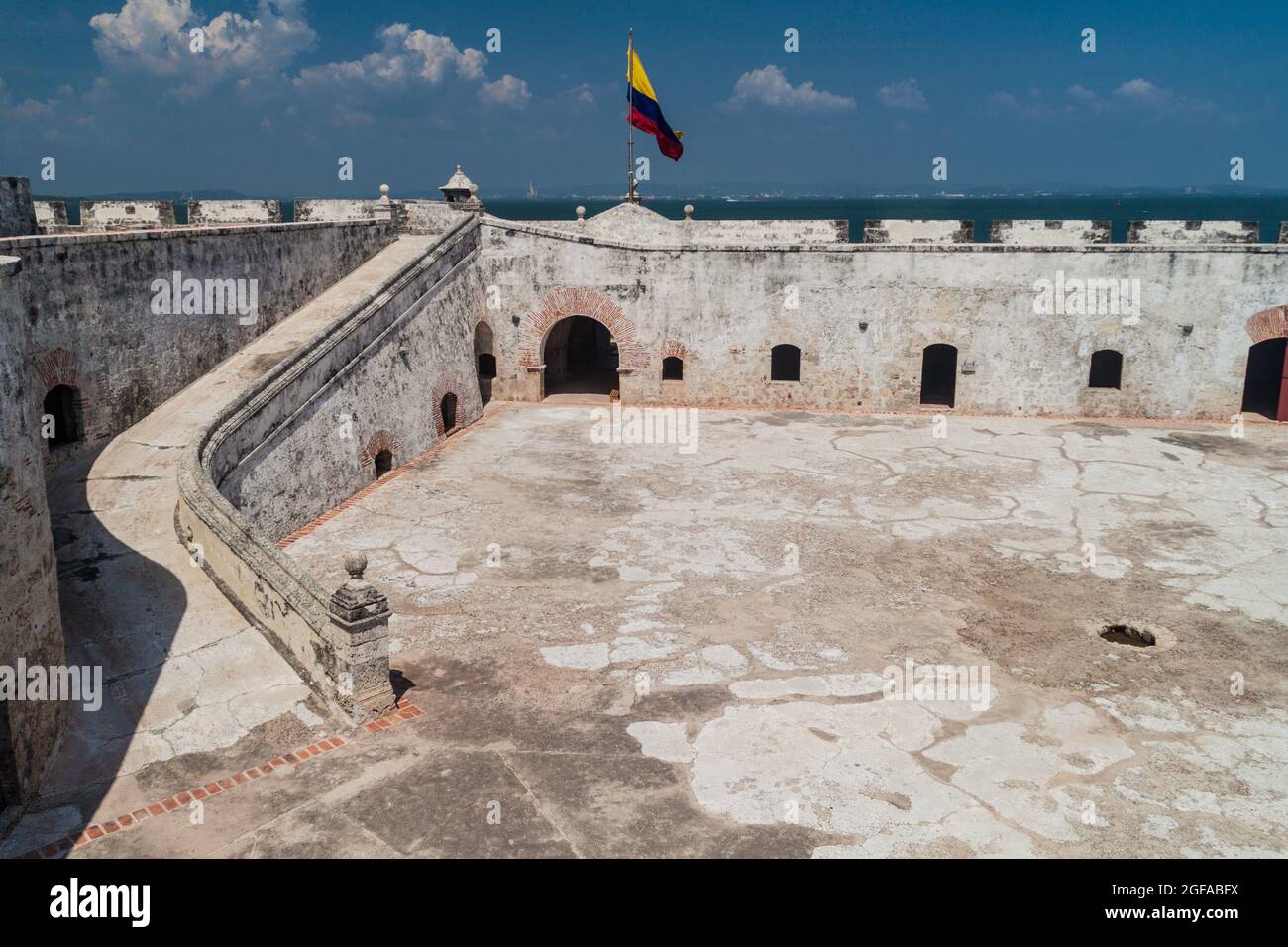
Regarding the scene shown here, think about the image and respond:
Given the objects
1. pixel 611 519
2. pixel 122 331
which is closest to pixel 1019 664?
pixel 611 519

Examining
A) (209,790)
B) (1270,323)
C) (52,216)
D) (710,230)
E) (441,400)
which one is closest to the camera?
(209,790)

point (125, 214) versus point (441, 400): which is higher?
point (125, 214)

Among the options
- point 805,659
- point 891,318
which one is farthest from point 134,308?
point 891,318

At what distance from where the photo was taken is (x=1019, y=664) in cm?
1083

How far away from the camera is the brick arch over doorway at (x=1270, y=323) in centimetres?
2069

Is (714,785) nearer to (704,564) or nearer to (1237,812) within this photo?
(1237,812)

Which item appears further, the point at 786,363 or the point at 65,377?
the point at 786,363

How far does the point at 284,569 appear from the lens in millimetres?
10227

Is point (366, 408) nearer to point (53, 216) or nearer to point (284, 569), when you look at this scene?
point (284, 569)

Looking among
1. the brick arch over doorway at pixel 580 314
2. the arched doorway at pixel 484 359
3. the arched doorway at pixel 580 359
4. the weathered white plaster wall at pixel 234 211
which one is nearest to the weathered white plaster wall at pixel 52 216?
the weathered white plaster wall at pixel 234 211

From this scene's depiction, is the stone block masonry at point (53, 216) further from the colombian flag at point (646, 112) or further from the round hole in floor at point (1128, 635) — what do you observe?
the round hole in floor at point (1128, 635)

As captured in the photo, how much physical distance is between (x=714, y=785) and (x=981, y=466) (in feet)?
38.2

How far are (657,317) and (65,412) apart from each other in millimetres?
12650

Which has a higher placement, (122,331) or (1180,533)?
(122,331)
